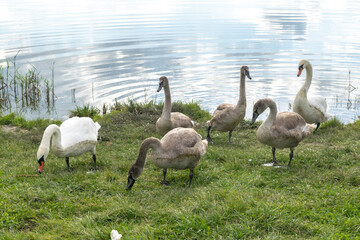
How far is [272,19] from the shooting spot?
39.2 meters

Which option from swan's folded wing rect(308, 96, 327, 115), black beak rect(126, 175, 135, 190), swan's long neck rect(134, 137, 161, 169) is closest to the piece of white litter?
black beak rect(126, 175, 135, 190)

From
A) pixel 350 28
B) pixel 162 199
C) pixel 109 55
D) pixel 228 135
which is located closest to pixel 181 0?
pixel 350 28

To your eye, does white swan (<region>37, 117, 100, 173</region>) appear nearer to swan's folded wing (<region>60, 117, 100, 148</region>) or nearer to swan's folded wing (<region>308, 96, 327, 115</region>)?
swan's folded wing (<region>60, 117, 100, 148</region>)

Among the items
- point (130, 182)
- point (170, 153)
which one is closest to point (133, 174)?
point (130, 182)

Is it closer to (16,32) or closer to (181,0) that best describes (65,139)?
(16,32)

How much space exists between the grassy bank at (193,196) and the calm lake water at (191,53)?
229 inches

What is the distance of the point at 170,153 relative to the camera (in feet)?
23.9

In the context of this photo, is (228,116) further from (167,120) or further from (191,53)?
(191,53)

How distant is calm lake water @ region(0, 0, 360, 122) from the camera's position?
699 inches

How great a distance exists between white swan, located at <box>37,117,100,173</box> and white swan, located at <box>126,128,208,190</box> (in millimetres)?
1702

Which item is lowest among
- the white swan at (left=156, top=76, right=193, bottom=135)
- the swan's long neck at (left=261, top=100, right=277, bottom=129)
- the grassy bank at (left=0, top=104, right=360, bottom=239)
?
the grassy bank at (left=0, top=104, right=360, bottom=239)

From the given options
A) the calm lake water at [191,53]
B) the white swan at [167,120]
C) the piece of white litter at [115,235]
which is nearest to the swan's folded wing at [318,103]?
the calm lake water at [191,53]

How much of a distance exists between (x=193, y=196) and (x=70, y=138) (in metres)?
2.96

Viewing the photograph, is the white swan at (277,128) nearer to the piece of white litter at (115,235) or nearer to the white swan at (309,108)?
the white swan at (309,108)
